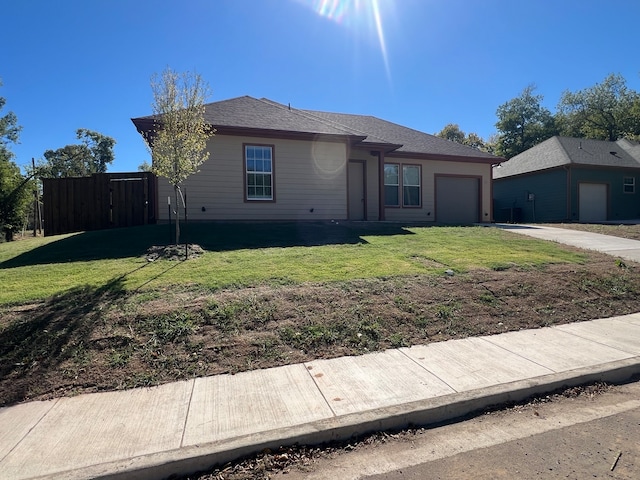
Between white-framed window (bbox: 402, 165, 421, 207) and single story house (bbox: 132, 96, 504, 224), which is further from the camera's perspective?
white-framed window (bbox: 402, 165, 421, 207)

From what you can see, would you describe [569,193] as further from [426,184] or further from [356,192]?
[356,192]

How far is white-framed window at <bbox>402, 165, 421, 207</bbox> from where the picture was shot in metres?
16.7

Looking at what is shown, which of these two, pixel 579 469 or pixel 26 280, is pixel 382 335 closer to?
pixel 579 469

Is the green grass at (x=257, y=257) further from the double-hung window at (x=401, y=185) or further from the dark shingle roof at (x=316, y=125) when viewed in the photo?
the double-hung window at (x=401, y=185)

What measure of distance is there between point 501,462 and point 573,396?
5.16 ft

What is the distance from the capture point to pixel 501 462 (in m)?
2.72

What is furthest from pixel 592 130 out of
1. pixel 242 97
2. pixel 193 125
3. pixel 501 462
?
pixel 501 462

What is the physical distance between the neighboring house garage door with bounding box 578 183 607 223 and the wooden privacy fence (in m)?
22.6

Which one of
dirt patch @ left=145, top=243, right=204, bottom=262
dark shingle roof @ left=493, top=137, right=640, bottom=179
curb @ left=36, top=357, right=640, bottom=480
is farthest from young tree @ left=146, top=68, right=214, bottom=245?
dark shingle roof @ left=493, top=137, right=640, bottom=179

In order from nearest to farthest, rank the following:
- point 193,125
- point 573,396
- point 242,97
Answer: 1. point 573,396
2. point 193,125
3. point 242,97

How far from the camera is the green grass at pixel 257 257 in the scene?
6.28m

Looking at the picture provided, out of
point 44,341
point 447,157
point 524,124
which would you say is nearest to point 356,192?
point 447,157

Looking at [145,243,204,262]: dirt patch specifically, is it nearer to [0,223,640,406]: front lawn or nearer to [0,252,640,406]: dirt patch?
[0,223,640,406]: front lawn

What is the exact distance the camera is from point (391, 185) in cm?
1648
